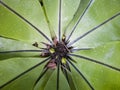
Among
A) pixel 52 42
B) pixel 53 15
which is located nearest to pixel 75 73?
pixel 52 42

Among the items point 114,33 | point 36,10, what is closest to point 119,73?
point 114,33

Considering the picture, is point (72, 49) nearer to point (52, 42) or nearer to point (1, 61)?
point (52, 42)

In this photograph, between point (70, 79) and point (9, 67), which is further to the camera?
point (70, 79)

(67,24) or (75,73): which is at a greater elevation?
(67,24)

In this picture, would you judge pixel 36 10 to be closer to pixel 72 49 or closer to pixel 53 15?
pixel 53 15

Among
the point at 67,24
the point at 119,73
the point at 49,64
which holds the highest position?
the point at 67,24

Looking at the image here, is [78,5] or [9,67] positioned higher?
[78,5]
